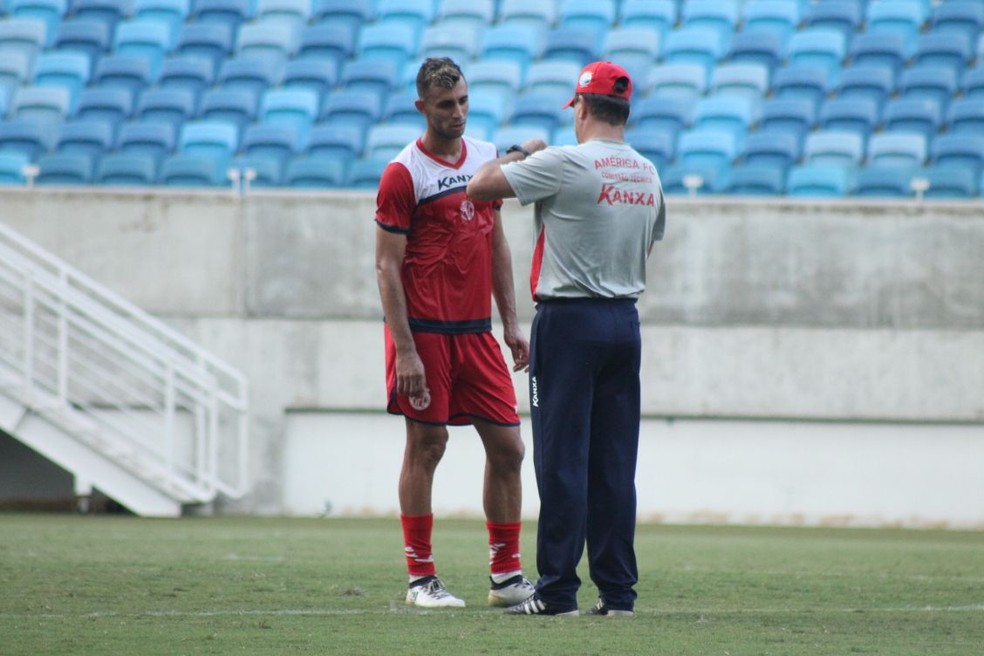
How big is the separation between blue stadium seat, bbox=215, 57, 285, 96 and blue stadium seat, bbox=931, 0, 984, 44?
6.52m

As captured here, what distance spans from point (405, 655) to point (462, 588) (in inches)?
78.9

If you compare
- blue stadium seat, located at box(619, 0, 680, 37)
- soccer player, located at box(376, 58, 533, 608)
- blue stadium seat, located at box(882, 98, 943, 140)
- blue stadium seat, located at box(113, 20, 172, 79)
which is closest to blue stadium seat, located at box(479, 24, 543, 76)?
blue stadium seat, located at box(619, 0, 680, 37)

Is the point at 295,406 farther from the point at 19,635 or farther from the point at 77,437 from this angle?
the point at 19,635

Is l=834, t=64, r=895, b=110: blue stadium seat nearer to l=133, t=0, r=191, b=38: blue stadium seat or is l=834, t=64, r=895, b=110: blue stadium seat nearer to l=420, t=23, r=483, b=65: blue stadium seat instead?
l=420, t=23, r=483, b=65: blue stadium seat

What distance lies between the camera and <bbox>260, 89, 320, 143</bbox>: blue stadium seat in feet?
45.0

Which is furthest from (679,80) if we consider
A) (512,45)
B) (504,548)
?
(504,548)

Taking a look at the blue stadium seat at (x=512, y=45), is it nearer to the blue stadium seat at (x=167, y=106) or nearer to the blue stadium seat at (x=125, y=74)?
the blue stadium seat at (x=167, y=106)

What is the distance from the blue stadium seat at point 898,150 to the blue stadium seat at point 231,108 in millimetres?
5760

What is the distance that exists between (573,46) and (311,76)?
2.62m

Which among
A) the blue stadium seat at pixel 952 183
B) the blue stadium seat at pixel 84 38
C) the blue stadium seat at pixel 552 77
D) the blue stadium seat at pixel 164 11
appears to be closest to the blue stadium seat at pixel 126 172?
the blue stadium seat at pixel 84 38

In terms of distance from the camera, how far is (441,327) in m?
5.12

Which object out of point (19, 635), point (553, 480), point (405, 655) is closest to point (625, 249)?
point (553, 480)

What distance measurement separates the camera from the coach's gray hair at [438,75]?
4.93 meters

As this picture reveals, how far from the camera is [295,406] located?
36.9 feet
